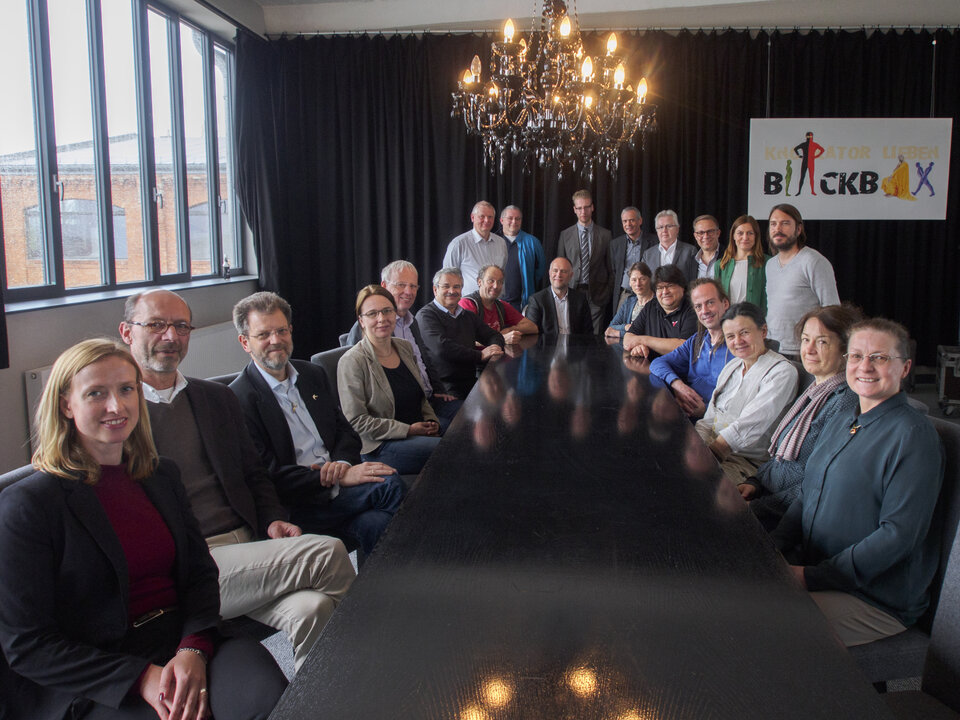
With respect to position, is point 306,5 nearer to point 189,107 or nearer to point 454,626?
point 189,107

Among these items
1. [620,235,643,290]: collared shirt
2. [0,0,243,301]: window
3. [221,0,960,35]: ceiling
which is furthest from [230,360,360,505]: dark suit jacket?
[221,0,960,35]: ceiling

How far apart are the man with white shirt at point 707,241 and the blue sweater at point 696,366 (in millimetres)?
1750

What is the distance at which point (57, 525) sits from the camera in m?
1.31

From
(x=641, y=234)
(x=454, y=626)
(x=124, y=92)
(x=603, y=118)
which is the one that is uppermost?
(x=124, y=92)

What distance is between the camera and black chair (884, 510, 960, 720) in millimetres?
1292

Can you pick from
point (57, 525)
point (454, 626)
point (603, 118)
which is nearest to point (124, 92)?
point (603, 118)

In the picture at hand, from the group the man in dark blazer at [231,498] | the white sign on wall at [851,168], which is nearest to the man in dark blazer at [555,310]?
the white sign on wall at [851,168]

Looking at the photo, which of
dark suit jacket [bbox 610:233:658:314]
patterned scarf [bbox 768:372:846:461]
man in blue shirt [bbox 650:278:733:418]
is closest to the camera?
patterned scarf [bbox 768:372:846:461]

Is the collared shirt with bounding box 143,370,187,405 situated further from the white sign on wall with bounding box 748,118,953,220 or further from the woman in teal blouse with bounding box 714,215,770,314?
the white sign on wall with bounding box 748,118,953,220

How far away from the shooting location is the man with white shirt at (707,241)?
5.07 meters

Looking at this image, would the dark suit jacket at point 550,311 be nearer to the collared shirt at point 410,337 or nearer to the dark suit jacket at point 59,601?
the collared shirt at point 410,337

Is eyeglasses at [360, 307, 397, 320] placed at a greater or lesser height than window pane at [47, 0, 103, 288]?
lesser

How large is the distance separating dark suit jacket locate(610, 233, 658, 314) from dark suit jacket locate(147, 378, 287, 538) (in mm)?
4394

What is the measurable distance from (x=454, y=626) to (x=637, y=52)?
633cm
